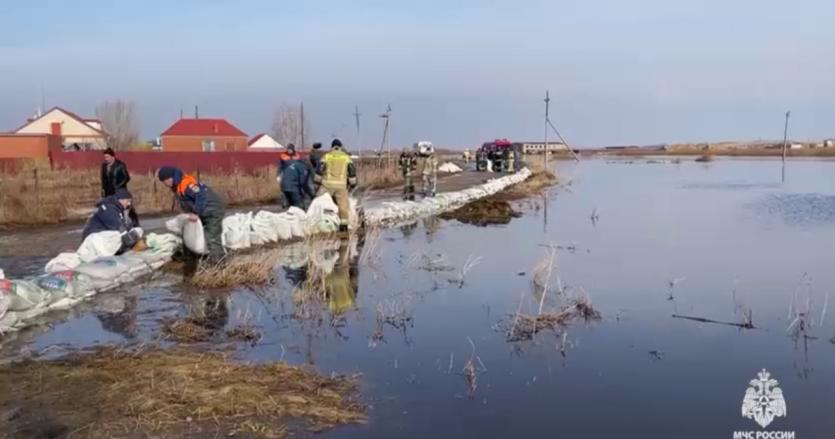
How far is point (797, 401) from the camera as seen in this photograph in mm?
5367

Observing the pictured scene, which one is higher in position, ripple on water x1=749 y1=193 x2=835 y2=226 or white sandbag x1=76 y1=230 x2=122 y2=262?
white sandbag x1=76 y1=230 x2=122 y2=262

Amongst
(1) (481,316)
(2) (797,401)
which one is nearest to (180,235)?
(1) (481,316)

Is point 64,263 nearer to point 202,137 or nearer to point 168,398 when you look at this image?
point 168,398

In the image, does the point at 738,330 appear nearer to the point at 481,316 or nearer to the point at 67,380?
the point at 481,316

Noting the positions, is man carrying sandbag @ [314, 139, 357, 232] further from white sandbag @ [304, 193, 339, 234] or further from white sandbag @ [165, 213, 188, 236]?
white sandbag @ [165, 213, 188, 236]

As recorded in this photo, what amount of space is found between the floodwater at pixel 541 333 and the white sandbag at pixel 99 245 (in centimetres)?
71

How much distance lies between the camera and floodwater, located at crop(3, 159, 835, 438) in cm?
509

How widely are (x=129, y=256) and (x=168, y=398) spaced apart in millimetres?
5048

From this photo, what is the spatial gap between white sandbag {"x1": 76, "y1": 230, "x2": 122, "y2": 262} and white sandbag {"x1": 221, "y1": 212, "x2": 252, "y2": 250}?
1973 mm

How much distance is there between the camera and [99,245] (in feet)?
30.3

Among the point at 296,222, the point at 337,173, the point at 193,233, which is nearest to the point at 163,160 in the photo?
the point at 296,222

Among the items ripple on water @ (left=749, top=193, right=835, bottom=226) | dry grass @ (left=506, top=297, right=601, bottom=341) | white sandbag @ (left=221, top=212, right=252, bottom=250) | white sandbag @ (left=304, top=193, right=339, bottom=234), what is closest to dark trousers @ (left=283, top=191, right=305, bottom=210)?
white sandbag @ (left=304, top=193, right=339, bottom=234)
